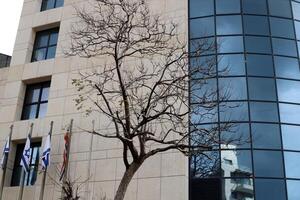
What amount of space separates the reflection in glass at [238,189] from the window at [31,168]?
34.5ft

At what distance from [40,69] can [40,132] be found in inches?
166

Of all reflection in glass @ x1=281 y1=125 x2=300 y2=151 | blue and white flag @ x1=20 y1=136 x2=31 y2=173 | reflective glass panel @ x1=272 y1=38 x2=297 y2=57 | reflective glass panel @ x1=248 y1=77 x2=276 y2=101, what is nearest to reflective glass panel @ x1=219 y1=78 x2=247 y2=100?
reflective glass panel @ x1=248 y1=77 x2=276 y2=101

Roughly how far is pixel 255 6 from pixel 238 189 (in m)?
10.0

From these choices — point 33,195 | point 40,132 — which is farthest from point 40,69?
point 33,195

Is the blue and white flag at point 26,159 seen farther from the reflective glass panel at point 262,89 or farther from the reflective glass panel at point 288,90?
the reflective glass panel at point 288,90

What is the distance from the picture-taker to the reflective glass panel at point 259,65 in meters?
21.8

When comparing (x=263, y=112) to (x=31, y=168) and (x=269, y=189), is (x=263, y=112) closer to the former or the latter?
(x=269, y=189)

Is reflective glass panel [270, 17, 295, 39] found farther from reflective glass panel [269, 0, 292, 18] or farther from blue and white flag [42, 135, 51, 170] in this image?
blue and white flag [42, 135, 51, 170]

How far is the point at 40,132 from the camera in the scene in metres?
24.4

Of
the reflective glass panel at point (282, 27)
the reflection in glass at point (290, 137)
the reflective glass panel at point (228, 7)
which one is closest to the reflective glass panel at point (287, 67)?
the reflective glass panel at point (282, 27)

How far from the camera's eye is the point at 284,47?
22547 millimetres

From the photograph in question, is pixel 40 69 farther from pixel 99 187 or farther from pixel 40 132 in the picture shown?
pixel 99 187

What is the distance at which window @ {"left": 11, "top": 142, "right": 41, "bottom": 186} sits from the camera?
23828mm

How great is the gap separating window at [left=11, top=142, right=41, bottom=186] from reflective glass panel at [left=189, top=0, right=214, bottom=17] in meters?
11.4
